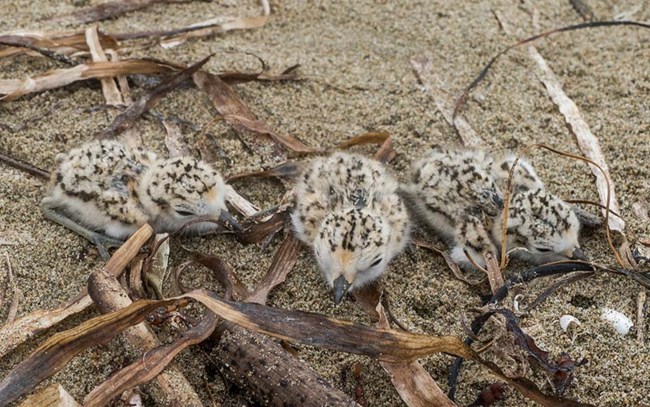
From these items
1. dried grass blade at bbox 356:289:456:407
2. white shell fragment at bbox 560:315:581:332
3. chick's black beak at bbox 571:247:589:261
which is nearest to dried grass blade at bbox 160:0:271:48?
chick's black beak at bbox 571:247:589:261

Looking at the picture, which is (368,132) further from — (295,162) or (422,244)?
(422,244)

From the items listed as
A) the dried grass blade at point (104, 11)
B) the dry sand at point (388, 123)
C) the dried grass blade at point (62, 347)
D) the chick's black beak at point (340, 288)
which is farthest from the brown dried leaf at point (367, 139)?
the dried grass blade at point (104, 11)

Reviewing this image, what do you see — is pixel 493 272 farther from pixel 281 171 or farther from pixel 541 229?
pixel 281 171

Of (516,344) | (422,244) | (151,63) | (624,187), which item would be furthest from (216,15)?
(516,344)

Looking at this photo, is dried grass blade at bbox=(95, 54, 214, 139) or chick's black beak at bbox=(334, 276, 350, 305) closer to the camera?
chick's black beak at bbox=(334, 276, 350, 305)

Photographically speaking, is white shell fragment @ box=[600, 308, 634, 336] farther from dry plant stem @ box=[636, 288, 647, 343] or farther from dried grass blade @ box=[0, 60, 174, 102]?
dried grass blade @ box=[0, 60, 174, 102]

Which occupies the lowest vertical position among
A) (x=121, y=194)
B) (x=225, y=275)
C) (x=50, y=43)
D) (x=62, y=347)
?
(x=225, y=275)

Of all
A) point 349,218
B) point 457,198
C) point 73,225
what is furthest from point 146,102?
point 457,198
